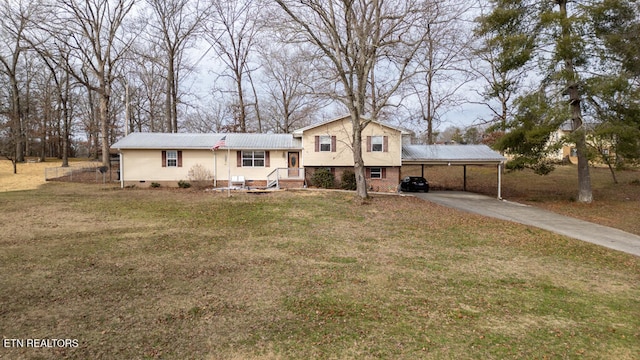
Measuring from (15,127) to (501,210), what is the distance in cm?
4460

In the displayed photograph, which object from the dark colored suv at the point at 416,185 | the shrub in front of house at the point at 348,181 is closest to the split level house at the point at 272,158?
the shrub in front of house at the point at 348,181

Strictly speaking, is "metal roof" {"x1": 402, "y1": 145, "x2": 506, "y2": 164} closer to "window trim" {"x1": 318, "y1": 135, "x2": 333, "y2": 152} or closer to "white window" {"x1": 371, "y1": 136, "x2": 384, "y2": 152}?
"white window" {"x1": 371, "y1": 136, "x2": 384, "y2": 152}

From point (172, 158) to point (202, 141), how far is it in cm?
237

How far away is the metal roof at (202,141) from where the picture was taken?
22.5m

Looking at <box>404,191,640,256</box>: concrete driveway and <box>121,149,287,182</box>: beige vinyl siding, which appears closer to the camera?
<box>404,191,640,256</box>: concrete driveway

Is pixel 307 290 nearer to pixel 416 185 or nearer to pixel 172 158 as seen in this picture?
pixel 172 158

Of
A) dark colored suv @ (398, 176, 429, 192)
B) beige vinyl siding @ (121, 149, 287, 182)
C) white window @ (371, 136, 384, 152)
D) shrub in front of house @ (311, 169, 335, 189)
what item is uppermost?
white window @ (371, 136, 384, 152)

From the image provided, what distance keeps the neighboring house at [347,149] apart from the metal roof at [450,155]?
157 centimetres

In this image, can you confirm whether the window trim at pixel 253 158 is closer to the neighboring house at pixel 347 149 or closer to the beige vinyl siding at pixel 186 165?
the beige vinyl siding at pixel 186 165

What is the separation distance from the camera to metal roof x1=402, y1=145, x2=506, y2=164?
2269 centimetres

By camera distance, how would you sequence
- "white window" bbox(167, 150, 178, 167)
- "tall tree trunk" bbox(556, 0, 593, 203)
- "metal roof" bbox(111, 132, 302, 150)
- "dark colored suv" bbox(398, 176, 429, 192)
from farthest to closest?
"dark colored suv" bbox(398, 176, 429, 192), "white window" bbox(167, 150, 178, 167), "metal roof" bbox(111, 132, 302, 150), "tall tree trunk" bbox(556, 0, 593, 203)

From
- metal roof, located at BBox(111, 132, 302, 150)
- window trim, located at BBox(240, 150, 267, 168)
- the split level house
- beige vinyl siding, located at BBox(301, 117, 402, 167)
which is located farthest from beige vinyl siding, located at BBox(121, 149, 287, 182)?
beige vinyl siding, located at BBox(301, 117, 402, 167)

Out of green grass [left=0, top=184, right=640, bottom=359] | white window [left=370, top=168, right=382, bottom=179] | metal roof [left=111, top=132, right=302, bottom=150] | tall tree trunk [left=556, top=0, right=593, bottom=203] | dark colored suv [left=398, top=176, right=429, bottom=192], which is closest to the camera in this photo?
green grass [left=0, top=184, right=640, bottom=359]

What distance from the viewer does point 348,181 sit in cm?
2286
